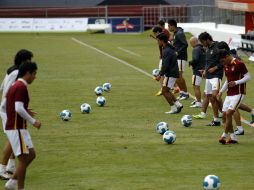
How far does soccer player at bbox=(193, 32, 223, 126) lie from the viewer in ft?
64.5

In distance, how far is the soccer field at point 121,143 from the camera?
13.9 m

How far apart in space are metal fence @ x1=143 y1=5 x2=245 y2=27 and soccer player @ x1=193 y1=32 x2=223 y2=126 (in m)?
30.1

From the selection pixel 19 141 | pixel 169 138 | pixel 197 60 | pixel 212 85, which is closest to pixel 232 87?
pixel 169 138

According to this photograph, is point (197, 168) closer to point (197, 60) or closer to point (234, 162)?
point (234, 162)

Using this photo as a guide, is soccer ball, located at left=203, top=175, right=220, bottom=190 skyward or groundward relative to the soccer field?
skyward

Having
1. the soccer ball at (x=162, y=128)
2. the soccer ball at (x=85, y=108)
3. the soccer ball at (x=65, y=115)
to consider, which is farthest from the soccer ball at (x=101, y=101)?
the soccer ball at (x=162, y=128)

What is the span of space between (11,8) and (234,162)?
182 ft

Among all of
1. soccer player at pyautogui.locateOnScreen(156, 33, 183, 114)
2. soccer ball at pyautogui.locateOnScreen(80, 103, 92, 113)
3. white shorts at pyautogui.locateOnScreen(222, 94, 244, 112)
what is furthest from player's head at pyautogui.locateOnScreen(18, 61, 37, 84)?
soccer player at pyautogui.locateOnScreen(156, 33, 183, 114)

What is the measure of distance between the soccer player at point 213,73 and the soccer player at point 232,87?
2399mm

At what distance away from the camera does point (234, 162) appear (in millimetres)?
15297

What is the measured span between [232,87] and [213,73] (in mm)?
2882

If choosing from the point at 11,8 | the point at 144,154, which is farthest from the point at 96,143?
the point at 11,8

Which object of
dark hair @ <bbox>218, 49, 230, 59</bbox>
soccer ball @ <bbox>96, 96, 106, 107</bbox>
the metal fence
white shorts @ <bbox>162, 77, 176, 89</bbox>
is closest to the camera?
dark hair @ <bbox>218, 49, 230, 59</bbox>

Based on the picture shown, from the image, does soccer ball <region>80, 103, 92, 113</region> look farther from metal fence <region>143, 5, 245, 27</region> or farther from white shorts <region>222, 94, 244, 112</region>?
metal fence <region>143, 5, 245, 27</region>
